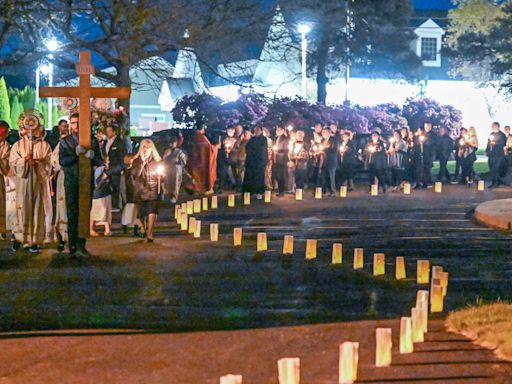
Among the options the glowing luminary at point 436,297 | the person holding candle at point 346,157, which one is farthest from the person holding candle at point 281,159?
the glowing luminary at point 436,297

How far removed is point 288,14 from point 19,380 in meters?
22.5

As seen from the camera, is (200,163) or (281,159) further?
(200,163)

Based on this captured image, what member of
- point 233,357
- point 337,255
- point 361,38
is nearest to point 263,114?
point 361,38

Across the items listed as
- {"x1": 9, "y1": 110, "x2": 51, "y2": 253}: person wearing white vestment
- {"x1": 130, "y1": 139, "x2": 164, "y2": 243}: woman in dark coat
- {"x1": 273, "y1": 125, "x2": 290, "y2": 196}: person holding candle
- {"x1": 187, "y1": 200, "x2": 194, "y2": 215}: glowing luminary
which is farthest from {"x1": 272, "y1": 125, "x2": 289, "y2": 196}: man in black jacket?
{"x1": 9, "y1": 110, "x2": 51, "y2": 253}: person wearing white vestment

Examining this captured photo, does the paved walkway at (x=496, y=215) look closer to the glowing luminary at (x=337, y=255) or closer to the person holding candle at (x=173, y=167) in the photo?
the glowing luminary at (x=337, y=255)

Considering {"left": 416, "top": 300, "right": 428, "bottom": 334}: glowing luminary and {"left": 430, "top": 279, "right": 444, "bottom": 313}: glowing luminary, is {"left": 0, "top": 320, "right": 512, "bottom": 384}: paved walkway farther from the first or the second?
{"left": 430, "top": 279, "right": 444, "bottom": 313}: glowing luminary

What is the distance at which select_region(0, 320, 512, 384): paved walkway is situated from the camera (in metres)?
8.20

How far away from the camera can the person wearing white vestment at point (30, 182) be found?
632 inches

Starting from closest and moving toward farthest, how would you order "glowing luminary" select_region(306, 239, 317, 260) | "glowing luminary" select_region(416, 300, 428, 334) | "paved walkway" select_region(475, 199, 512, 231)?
"glowing luminary" select_region(416, 300, 428, 334) < "glowing luminary" select_region(306, 239, 317, 260) < "paved walkway" select_region(475, 199, 512, 231)

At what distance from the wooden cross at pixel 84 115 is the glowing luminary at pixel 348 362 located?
26.9 ft

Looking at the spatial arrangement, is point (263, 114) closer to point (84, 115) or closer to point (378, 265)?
point (84, 115)

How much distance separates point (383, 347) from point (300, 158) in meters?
20.4

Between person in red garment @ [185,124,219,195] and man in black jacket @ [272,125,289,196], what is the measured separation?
1786 mm

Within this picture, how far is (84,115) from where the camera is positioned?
50.4 feet
